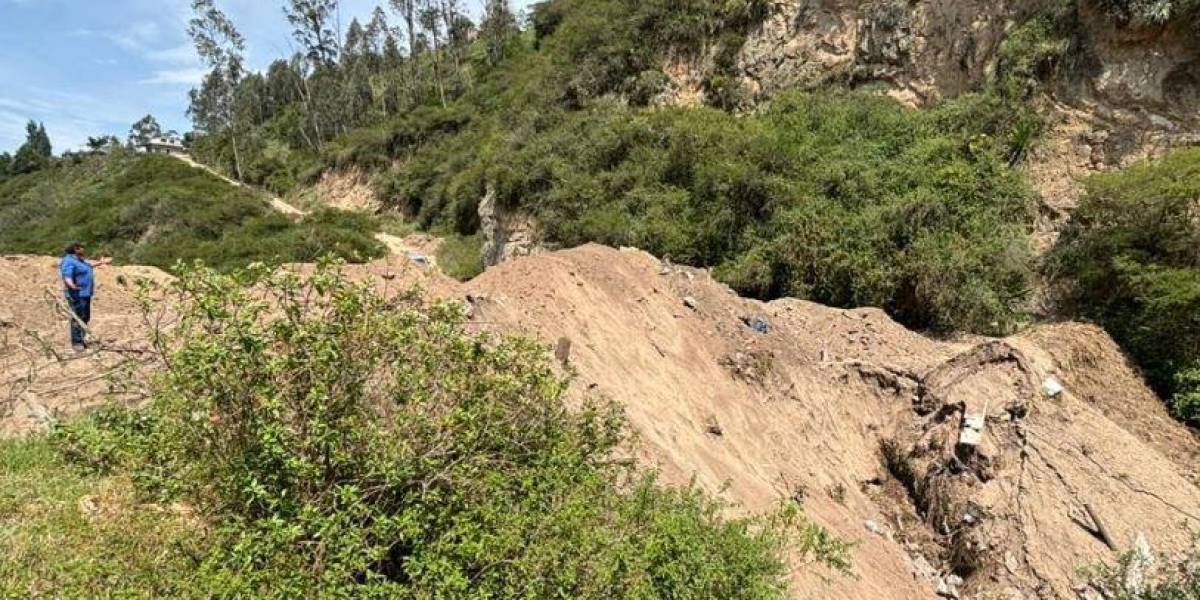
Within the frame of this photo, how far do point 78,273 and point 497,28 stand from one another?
39.1 metres

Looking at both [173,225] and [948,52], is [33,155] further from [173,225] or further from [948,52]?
[948,52]

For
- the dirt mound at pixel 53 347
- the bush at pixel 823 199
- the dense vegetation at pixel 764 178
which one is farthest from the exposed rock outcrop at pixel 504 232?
the dirt mound at pixel 53 347

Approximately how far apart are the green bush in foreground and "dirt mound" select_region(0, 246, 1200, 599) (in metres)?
2.51

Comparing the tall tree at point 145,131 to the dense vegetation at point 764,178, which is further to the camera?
the tall tree at point 145,131

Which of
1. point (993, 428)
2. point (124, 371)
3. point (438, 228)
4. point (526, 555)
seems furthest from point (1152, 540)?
point (438, 228)

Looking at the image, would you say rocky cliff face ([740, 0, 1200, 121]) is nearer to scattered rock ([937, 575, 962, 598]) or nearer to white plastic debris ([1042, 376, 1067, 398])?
white plastic debris ([1042, 376, 1067, 398])

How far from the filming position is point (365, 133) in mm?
36781

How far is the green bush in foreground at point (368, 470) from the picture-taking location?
3.50 meters

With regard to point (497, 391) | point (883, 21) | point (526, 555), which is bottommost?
point (526, 555)

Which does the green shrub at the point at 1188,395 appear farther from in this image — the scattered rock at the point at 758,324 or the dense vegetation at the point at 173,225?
the dense vegetation at the point at 173,225

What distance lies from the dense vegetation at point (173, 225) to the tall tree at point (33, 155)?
3106cm

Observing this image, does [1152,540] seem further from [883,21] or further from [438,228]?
[438,228]

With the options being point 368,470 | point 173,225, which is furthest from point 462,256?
point 368,470

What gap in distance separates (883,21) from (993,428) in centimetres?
1289
